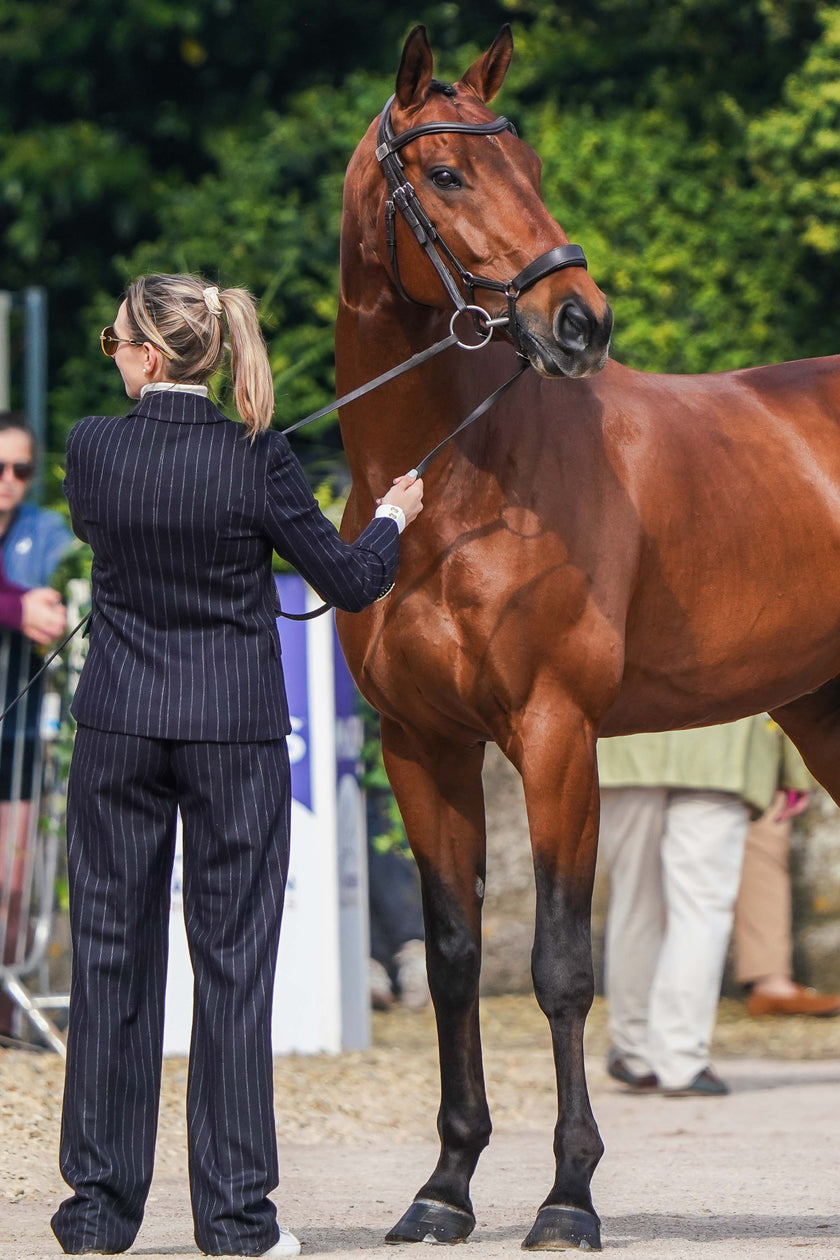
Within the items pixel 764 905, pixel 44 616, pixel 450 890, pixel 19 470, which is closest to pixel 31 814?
pixel 44 616

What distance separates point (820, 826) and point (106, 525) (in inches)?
213

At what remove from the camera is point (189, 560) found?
138 inches

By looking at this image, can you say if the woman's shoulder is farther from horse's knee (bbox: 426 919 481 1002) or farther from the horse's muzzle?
horse's knee (bbox: 426 919 481 1002)

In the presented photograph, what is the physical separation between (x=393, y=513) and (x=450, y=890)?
0.93 meters

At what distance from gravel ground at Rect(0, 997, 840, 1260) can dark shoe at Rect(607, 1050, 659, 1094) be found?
65mm

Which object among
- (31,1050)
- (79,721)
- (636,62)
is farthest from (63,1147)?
(636,62)

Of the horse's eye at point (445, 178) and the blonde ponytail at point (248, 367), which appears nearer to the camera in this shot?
the blonde ponytail at point (248, 367)

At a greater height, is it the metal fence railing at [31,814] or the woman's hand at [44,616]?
the woman's hand at [44,616]

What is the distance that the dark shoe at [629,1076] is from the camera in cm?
650

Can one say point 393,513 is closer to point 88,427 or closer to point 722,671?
point 88,427

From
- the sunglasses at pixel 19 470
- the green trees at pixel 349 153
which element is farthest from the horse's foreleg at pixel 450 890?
the green trees at pixel 349 153

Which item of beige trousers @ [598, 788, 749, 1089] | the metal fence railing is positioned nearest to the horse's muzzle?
beige trousers @ [598, 788, 749, 1089]

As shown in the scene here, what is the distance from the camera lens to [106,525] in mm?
3529

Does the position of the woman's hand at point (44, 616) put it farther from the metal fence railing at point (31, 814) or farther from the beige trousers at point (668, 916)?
the beige trousers at point (668, 916)
